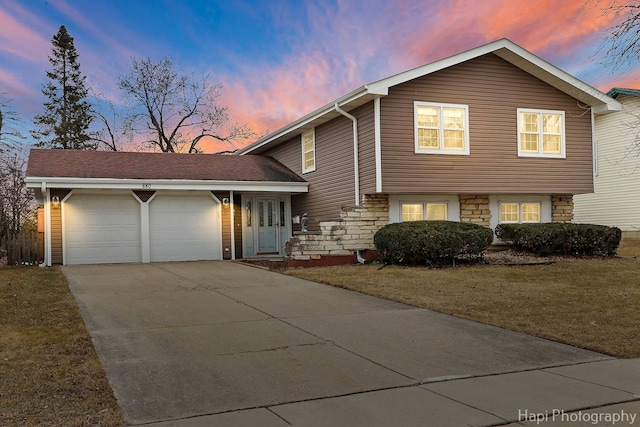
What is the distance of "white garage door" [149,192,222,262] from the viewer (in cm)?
1789

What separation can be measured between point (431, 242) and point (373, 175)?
2.66m

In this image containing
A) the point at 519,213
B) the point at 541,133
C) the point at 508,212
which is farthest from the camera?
the point at 519,213

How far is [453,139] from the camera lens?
16.4 metres

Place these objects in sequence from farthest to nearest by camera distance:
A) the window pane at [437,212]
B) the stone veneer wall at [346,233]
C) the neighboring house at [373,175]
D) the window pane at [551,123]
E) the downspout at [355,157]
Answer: the window pane at [551,123] → the window pane at [437,212] → the downspout at [355,157] → the neighboring house at [373,175] → the stone veneer wall at [346,233]

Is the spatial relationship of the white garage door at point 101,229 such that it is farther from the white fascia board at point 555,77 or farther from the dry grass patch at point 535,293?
the white fascia board at point 555,77

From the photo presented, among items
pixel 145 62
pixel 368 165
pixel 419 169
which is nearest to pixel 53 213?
pixel 368 165

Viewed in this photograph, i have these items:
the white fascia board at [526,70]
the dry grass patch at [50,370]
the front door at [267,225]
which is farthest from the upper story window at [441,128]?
the dry grass patch at [50,370]

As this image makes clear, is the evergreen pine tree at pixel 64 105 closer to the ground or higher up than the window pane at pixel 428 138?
higher up

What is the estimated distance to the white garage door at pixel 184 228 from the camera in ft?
58.7

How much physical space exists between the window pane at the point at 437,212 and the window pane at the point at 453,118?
244 cm

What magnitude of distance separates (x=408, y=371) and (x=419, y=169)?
10.9 metres

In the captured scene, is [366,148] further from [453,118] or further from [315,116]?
[453,118]

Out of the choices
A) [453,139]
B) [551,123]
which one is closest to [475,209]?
[453,139]

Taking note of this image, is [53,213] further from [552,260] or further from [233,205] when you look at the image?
[552,260]
